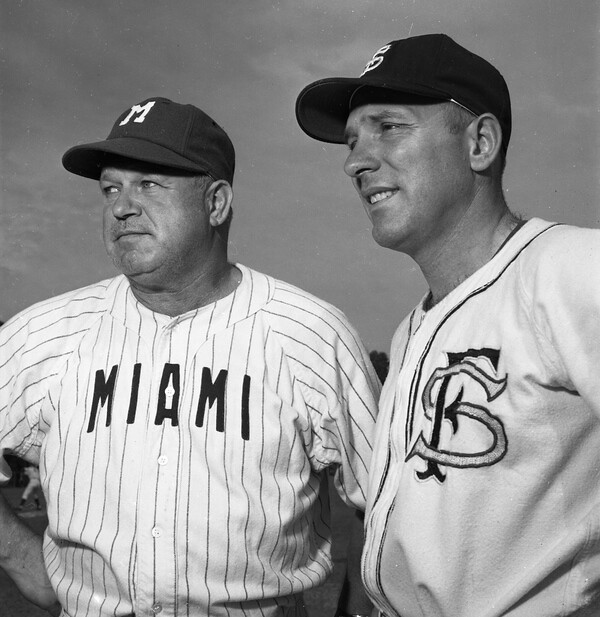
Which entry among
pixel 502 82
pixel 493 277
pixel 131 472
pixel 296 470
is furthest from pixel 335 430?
pixel 502 82

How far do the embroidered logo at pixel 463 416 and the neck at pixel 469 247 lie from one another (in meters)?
0.34

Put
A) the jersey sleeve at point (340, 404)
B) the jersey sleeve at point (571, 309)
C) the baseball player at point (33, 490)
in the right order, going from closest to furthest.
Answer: the jersey sleeve at point (571, 309) → the jersey sleeve at point (340, 404) → the baseball player at point (33, 490)

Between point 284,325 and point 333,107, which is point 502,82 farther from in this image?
point 284,325

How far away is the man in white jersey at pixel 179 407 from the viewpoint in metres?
2.55

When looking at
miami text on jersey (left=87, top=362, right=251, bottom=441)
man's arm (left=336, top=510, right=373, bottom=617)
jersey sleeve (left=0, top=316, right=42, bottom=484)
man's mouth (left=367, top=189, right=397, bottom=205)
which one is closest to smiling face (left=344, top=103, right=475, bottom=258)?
man's mouth (left=367, top=189, right=397, bottom=205)

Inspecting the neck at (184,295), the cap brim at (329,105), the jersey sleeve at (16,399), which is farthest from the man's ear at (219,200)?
the jersey sleeve at (16,399)

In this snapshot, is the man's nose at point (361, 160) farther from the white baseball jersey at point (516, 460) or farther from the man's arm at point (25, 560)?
the man's arm at point (25, 560)

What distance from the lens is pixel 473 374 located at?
76.2 inches

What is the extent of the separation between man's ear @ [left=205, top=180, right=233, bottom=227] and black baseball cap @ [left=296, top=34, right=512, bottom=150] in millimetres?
733

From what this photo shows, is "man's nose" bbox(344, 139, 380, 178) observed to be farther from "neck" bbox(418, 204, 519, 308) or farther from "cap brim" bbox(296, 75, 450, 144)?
"neck" bbox(418, 204, 519, 308)

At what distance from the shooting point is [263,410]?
2.69 meters

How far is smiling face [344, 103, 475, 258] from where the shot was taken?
2.27m

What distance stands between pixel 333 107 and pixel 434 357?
1.02m

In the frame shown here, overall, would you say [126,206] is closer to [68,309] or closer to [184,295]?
[184,295]
